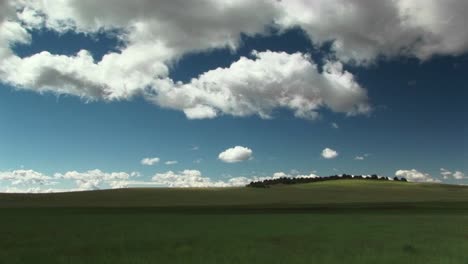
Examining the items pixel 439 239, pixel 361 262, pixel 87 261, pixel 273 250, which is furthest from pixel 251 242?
pixel 439 239

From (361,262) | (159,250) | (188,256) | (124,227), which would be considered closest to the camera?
(361,262)

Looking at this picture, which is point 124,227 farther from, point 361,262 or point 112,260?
point 361,262

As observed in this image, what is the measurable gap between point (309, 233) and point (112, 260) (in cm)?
1437

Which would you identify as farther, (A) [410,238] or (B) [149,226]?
(B) [149,226]

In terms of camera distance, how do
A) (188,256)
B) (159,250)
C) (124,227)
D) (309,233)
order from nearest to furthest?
(188,256) → (159,250) → (309,233) → (124,227)

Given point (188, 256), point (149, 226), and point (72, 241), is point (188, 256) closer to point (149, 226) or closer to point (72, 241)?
point (72, 241)

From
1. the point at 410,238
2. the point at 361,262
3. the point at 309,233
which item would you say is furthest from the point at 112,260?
the point at 410,238

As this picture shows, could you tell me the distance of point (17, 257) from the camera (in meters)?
19.8

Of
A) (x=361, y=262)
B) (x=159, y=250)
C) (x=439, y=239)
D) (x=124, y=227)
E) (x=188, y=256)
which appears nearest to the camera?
(x=361, y=262)

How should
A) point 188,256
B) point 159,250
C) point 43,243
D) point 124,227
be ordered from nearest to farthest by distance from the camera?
point 188,256 → point 159,250 → point 43,243 → point 124,227

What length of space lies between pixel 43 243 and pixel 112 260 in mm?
7656

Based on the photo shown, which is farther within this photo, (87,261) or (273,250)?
(273,250)

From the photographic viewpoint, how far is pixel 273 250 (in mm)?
22141

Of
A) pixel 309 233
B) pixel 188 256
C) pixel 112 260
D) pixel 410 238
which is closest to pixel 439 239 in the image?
pixel 410 238
